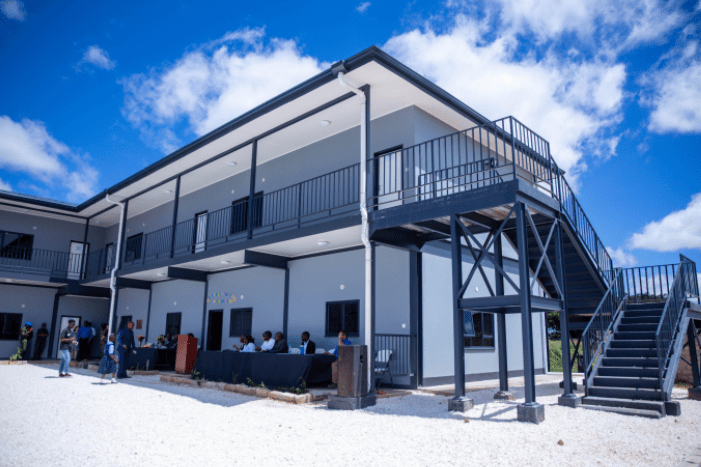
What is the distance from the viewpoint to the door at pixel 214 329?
642 inches

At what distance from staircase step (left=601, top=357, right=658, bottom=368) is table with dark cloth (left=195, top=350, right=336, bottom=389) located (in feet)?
17.3

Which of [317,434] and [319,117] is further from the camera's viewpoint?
[319,117]

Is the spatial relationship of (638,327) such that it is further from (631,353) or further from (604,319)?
(631,353)

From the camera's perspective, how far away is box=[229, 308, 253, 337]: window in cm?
1473

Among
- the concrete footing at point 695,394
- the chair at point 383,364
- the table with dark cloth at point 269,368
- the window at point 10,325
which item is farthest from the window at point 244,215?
the window at point 10,325

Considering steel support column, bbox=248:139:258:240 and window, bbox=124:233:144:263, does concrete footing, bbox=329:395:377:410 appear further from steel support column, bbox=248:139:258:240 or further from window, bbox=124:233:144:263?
window, bbox=124:233:144:263

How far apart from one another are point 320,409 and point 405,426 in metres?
1.97

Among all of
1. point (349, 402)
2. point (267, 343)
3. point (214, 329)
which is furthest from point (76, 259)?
point (349, 402)

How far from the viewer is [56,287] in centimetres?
2208

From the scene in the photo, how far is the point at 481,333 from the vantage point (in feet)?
42.5

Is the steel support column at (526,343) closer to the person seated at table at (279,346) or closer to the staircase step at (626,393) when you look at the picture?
the staircase step at (626,393)

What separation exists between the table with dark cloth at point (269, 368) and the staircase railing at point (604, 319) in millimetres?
4890

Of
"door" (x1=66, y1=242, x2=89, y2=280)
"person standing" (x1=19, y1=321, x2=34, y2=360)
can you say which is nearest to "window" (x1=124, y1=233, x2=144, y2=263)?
"door" (x1=66, y1=242, x2=89, y2=280)

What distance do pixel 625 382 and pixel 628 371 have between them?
288 mm
